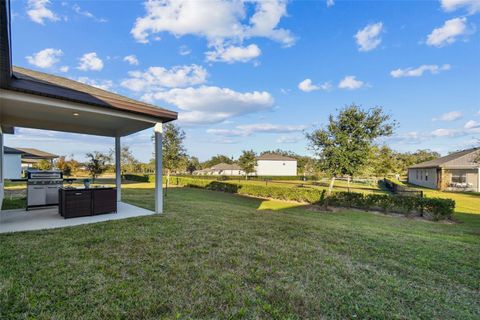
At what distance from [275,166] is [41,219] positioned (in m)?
50.7

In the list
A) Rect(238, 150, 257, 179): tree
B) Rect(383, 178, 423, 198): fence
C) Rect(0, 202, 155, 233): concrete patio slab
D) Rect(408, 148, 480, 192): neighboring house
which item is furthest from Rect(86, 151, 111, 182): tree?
Rect(408, 148, 480, 192): neighboring house

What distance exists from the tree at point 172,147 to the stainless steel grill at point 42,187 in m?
9.41

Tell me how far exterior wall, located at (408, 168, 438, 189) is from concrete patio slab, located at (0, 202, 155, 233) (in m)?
30.3

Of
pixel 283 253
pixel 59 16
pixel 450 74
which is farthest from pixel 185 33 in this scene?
pixel 450 74

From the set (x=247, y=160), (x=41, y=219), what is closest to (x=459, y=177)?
(x=247, y=160)

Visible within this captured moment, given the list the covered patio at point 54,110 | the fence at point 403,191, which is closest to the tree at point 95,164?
the covered patio at point 54,110

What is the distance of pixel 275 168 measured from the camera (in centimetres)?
5459

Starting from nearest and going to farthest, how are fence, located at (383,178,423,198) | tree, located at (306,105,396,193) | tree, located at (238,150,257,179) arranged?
tree, located at (306,105,396,193)
fence, located at (383,178,423,198)
tree, located at (238,150,257,179)

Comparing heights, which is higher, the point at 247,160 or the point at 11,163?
the point at 247,160

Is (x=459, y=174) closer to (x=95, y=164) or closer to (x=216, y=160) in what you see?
(x=95, y=164)

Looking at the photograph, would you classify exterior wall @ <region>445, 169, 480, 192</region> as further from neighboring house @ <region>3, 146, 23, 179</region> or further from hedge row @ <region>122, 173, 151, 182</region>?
neighboring house @ <region>3, 146, 23, 179</region>

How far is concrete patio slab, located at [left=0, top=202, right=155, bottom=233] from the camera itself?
17.0ft

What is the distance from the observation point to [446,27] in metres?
9.97

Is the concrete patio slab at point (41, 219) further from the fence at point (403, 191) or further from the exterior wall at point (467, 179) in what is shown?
the exterior wall at point (467, 179)
